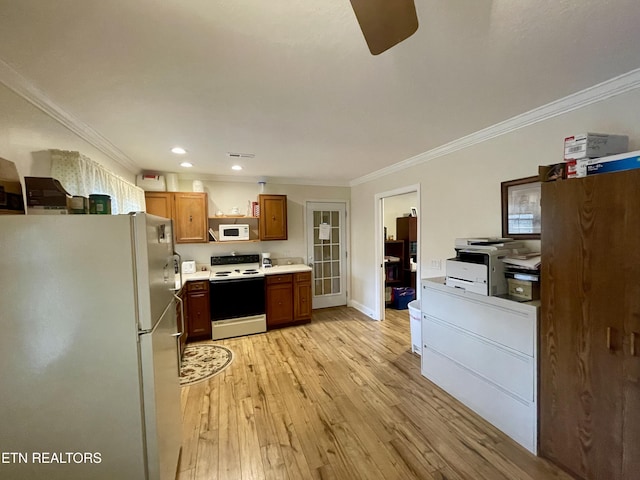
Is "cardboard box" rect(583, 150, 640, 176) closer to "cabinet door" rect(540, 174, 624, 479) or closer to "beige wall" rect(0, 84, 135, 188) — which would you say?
"cabinet door" rect(540, 174, 624, 479)

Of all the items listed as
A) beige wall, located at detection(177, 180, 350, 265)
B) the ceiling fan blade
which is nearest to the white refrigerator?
the ceiling fan blade

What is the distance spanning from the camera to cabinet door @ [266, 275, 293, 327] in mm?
4004

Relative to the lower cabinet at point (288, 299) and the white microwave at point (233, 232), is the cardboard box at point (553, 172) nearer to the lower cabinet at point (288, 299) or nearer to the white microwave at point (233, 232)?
the lower cabinet at point (288, 299)

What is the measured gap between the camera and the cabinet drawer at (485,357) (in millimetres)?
1805

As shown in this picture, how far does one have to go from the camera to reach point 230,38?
1225mm

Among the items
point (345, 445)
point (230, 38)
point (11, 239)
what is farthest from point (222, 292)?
point (230, 38)

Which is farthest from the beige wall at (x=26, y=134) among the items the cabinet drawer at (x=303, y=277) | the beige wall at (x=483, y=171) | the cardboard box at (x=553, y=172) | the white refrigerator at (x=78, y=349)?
the beige wall at (x=483, y=171)

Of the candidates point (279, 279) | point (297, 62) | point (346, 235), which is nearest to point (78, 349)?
point (297, 62)

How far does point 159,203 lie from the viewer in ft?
12.4

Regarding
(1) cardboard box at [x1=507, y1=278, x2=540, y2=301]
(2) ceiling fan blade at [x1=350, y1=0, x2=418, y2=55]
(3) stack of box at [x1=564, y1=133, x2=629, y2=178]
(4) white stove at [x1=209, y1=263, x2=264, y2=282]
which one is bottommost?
(4) white stove at [x1=209, y1=263, x2=264, y2=282]

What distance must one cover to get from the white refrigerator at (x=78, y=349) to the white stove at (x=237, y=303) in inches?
101

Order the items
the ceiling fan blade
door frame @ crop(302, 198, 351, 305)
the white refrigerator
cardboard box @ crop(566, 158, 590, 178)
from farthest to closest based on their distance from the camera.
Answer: door frame @ crop(302, 198, 351, 305) < cardboard box @ crop(566, 158, 590, 178) < the white refrigerator < the ceiling fan blade

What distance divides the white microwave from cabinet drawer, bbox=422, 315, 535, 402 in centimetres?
293

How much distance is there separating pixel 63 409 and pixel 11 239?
74 cm
